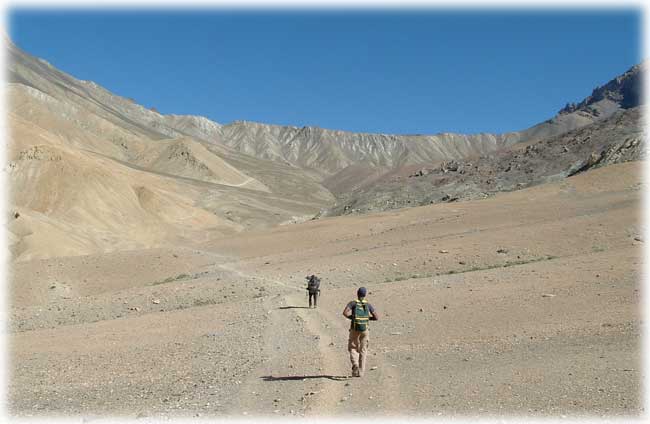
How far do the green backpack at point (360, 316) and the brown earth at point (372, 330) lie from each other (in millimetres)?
832

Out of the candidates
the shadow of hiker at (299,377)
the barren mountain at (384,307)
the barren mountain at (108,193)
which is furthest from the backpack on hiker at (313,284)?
the barren mountain at (108,193)

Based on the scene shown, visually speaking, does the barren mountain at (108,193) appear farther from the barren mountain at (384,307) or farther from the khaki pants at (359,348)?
the khaki pants at (359,348)

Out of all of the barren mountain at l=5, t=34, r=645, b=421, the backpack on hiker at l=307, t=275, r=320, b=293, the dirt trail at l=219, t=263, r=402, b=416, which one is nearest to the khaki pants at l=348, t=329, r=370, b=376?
the dirt trail at l=219, t=263, r=402, b=416

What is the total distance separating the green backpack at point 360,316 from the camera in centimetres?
1128

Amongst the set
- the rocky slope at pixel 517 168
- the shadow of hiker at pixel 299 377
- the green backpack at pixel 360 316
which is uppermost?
the rocky slope at pixel 517 168

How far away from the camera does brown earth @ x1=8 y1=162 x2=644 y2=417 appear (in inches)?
386

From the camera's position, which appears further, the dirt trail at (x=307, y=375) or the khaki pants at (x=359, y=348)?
the khaki pants at (x=359, y=348)

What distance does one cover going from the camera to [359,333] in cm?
1127

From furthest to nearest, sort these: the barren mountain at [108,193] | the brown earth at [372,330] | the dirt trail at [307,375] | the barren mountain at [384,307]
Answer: the barren mountain at [108,193]
the barren mountain at [384,307]
the brown earth at [372,330]
the dirt trail at [307,375]

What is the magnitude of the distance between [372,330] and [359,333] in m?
4.68

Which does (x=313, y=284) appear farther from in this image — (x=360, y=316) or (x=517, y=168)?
(x=517, y=168)

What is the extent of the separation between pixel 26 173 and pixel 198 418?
241ft

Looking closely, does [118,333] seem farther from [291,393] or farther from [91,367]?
[291,393]

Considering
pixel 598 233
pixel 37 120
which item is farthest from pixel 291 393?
pixel 37 120
